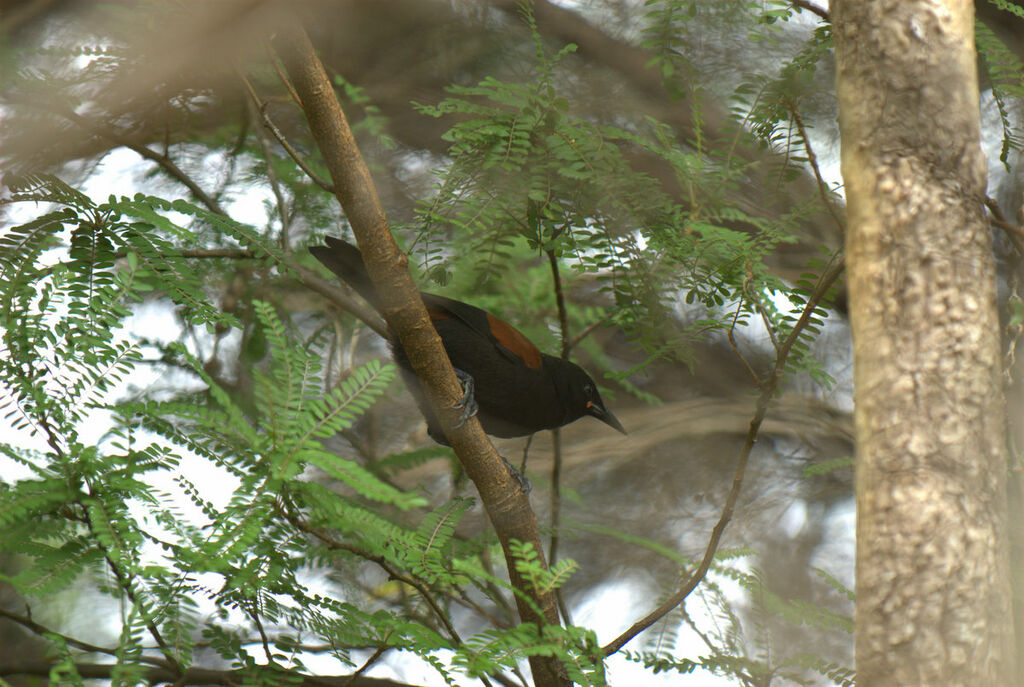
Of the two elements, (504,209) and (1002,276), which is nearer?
(504,209)

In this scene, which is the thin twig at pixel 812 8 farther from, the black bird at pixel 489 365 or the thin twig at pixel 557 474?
the black bird at pixel 489 365

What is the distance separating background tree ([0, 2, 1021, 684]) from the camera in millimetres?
1437

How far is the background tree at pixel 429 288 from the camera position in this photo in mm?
1437

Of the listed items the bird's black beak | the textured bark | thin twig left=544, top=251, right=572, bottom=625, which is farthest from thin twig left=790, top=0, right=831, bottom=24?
the bird's black beak

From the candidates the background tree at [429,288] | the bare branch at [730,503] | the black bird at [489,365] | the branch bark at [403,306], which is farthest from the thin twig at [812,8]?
the black bird at [489,365]

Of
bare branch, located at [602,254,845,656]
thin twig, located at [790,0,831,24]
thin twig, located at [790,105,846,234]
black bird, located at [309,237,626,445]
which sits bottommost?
bare branch, located at [602,254,845,656]

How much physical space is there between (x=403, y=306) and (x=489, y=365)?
0.81m

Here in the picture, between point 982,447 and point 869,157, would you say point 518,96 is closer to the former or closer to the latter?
point 869,157

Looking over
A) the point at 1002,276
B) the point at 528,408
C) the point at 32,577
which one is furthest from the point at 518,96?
the point at 1002,276

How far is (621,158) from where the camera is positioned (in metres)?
2.05

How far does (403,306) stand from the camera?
1754mm

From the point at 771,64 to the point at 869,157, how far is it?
1.63 metres

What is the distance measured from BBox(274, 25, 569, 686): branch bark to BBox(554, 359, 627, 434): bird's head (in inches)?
31.1

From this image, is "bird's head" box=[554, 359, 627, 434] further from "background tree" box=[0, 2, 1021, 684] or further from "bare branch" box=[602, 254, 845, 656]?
"bare branch" box=[602, 254, 845, 656]
